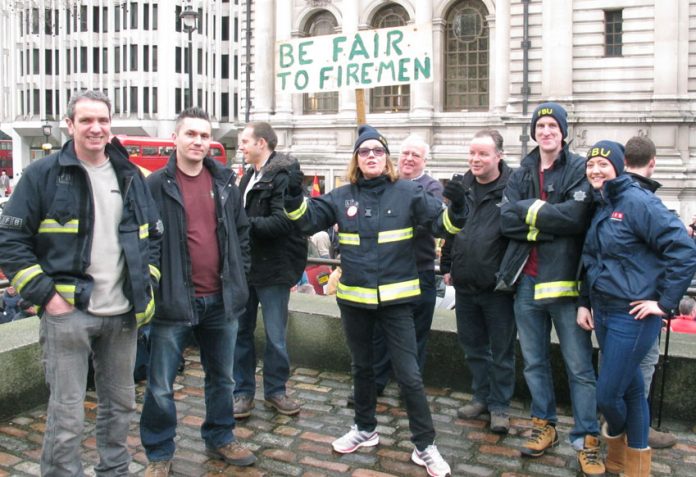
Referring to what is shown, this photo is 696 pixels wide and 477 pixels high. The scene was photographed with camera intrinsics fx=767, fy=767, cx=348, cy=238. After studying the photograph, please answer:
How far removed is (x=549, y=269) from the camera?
4965 mm

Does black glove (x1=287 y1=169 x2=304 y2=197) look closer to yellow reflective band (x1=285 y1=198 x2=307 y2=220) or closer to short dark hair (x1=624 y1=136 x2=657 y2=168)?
yellow reflective band (x1=285 y1=198 x2=307 y2=220)

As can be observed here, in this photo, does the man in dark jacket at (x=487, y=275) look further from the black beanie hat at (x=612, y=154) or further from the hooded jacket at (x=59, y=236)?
the hooded jacket at (x=59, y=236)

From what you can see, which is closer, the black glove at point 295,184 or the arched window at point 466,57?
the black glove at point 295,184

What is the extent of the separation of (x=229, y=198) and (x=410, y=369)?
1.63 meters

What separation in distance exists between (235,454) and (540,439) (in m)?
2.02

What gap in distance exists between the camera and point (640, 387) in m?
4.60

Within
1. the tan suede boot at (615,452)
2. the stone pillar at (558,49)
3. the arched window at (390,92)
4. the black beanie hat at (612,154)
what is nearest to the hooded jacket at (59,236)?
the black beanie hat at (612,154)

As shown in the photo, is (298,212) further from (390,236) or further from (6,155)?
(6,155)

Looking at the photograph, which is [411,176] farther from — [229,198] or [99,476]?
[99,476]

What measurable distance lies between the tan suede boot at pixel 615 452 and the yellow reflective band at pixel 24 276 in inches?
138

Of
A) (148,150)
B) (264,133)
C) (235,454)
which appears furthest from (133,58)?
(235,454)

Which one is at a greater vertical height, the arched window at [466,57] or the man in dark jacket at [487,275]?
the arched window at [466,57]

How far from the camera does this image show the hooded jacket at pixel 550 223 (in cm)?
485

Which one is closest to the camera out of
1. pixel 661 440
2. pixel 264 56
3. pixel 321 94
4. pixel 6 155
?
pixel 661 440
